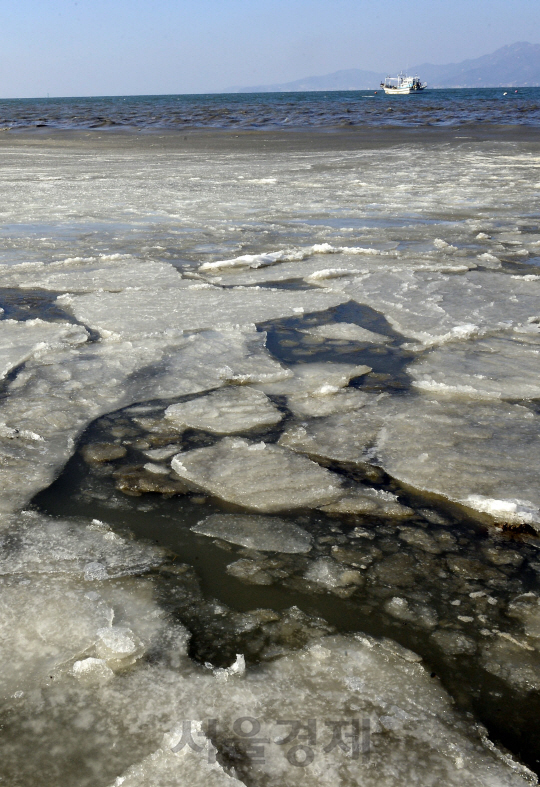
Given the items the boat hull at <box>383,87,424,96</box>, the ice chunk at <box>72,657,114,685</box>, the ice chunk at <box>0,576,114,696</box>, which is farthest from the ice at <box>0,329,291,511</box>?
the boat hull at <box>383,87,424,96</box>

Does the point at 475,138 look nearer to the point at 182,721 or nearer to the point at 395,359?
the point at 395,359

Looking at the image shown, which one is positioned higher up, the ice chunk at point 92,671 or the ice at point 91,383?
the ice at point 91,383

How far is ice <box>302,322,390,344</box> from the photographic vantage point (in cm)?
307

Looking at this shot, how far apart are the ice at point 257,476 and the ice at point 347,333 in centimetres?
116

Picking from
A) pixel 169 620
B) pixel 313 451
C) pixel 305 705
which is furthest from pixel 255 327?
pixel 305 705

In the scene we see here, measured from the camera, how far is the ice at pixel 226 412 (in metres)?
2.23

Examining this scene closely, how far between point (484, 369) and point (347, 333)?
2.35 ft

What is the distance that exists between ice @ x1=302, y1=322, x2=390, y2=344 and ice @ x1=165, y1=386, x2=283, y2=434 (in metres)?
0.77

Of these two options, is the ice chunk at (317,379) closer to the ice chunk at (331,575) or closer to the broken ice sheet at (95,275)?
the ice chunk at (331,575)

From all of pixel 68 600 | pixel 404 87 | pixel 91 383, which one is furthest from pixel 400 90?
pixel 68 600

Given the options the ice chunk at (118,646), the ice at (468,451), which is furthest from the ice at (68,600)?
the ice at (468,451)

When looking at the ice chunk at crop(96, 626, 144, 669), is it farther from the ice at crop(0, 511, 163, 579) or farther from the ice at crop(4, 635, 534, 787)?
the ice at crop(0, 511, 163, 579)

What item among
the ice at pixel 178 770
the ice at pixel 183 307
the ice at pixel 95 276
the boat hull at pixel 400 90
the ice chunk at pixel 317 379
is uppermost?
the boat hull at pixel 400 90

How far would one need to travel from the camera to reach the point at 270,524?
1.70 metres
